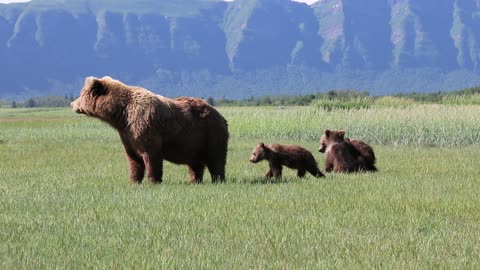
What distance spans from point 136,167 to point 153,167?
564 millimetres

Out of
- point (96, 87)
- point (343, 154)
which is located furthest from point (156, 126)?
point (343, 154)

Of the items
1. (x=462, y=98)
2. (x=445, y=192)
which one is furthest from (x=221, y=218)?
(x=462, y=98)

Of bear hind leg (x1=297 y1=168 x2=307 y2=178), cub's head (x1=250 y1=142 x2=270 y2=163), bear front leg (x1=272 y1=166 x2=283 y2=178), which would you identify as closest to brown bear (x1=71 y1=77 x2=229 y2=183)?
cub's head (x1=250 y1=142 x2=270 y2=163)

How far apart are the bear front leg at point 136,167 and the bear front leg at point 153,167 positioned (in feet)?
1.29

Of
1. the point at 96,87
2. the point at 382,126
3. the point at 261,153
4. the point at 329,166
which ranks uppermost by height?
the point at 96,87

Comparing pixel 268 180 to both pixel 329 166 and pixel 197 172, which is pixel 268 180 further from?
pixel 329 166

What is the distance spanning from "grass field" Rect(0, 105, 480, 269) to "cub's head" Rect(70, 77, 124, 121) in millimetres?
1116

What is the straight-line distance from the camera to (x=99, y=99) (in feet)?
37.5

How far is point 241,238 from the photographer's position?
7.12 metres

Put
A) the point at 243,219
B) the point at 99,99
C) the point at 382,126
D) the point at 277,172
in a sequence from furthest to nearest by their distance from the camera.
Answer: the point at 382,126
the point at 277,172
the point at 99,99
the point at 243,219

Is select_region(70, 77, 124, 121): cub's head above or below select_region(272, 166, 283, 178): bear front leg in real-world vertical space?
above

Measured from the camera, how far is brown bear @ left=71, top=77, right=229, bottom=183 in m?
11.2

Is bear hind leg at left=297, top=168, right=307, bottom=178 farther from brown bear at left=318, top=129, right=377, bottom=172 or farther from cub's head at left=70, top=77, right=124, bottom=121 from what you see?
cub's head at left=70, top=77, right=124, bottom=121

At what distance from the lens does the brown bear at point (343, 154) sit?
13.7 meters
